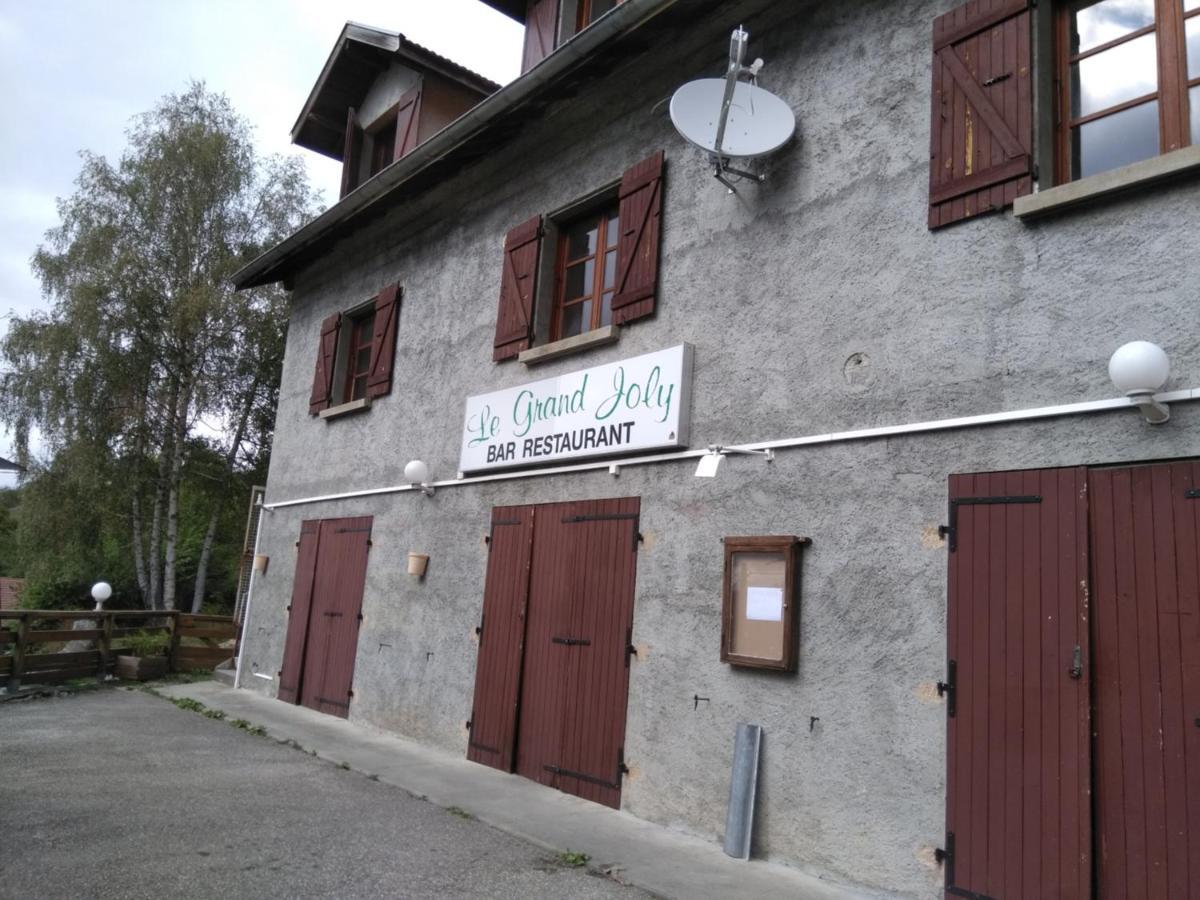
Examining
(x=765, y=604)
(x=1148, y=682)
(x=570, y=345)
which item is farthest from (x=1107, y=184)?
(x=570, y=345)

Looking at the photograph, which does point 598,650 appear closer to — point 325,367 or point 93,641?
point 325,367

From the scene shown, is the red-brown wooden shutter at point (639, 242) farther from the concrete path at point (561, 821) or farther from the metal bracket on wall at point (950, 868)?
the metal bracket on wall at point (950, 868)

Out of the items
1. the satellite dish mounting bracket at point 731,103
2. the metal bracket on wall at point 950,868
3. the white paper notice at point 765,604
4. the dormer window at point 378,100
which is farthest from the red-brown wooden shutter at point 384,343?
the metal bracket on wall at point 950,868

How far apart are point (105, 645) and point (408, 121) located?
7.33 m

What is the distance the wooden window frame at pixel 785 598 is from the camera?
4.96 m

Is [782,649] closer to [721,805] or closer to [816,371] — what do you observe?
[721,805]

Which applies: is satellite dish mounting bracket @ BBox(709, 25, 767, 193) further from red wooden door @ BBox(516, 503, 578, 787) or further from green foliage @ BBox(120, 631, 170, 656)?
green foliage @ BBox(120, 631, 170, 656)

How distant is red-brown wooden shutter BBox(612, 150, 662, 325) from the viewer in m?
6.45

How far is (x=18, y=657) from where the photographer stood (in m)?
10.2

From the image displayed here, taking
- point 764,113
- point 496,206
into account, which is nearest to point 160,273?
point 496,206

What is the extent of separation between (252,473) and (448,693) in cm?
1362

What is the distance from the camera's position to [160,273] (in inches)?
714

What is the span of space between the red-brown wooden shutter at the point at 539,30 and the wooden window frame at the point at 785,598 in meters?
5.68

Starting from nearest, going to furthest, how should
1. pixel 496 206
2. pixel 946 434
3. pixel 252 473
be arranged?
pixel 946 434 < pixel 496 206 < pixel 252 473
